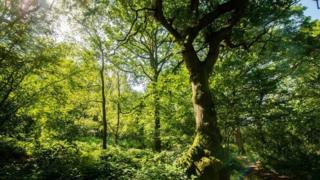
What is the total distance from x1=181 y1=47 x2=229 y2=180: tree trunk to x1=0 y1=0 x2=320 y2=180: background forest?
75 millimetres

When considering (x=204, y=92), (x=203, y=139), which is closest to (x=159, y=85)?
(x=204, y=92)

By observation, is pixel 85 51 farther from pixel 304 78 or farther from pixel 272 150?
pixel 304 78

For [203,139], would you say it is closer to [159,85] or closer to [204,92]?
[204,92]

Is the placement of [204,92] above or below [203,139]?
above

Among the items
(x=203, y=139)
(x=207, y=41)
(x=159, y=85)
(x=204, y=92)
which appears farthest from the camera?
(x=159, y=85)

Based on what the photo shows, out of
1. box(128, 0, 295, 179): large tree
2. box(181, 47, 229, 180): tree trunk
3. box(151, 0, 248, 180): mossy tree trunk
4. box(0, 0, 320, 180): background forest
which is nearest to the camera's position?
box(181, 47, 229, 180): tree trunk

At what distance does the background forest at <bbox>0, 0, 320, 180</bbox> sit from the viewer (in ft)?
25.3

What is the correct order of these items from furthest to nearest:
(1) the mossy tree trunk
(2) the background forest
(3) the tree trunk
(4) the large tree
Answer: (2) the background forest, (4) the large tree, (1) the mossy tree trunk, (3) the tree trunk

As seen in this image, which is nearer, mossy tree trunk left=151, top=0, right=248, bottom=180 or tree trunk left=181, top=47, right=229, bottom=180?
tree trunk left=181, top=47, right=229, bottom=180

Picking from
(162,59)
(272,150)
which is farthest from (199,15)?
(162,59)

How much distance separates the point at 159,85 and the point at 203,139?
5.77 meters

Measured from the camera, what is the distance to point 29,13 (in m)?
8.62

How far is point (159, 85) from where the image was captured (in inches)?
491

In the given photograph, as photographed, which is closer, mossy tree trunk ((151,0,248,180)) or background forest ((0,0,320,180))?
mossy tree trunk ((151,0,248,180))
